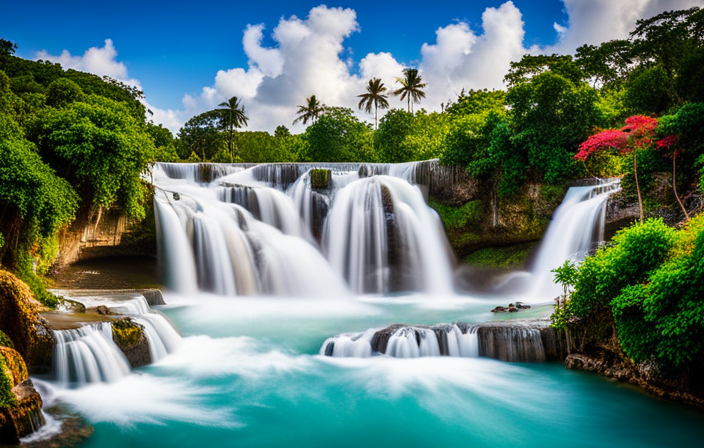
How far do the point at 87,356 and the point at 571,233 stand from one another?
1308 centimetres

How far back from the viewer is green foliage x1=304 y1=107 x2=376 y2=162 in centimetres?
3111

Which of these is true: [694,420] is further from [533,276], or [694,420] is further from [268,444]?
[533,276]

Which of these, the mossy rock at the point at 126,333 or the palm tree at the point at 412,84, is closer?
the mossy rock at the point at 126,333

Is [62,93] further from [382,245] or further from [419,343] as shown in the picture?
[419,343]

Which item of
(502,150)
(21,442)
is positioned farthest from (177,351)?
(502,150)

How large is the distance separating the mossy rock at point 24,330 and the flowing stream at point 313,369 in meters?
0.26

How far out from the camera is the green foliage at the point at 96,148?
1064 cm

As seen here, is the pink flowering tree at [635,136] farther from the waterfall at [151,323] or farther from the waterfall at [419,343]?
the waterfall at [151,323]

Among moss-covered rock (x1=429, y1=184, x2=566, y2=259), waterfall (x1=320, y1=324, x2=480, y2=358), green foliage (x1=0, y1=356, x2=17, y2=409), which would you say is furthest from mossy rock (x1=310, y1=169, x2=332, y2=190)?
green foliage (x1=0, y1=356, x2=17, y2=409)

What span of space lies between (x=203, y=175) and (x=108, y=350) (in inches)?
552

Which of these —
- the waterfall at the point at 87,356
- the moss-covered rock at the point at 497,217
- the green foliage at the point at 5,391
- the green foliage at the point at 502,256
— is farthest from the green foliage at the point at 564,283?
the green foliage at the point at 502,256

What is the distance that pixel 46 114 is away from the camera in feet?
35.8

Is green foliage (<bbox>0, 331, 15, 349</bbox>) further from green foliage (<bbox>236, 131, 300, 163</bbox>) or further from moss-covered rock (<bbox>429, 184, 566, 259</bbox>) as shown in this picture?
green foliage (<bbox>236, 131, 300, 163</bbox>)

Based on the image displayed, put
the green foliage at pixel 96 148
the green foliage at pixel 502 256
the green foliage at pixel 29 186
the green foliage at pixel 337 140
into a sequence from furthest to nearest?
the green foliage at pixel 337 140
the green foliage at pixel 502 256
the green foliage at pixel 96 148
the green foliage at pixel 29 186
